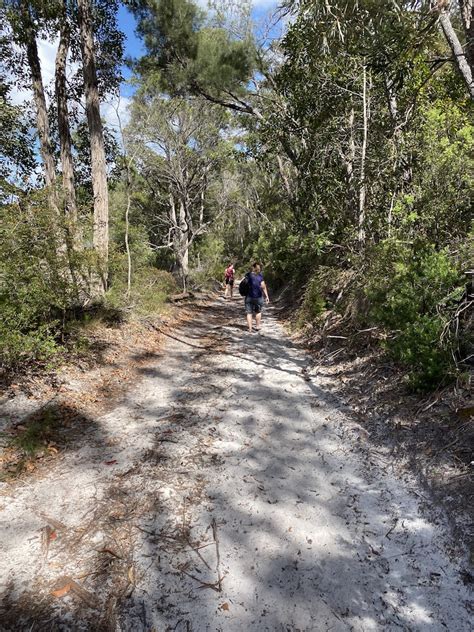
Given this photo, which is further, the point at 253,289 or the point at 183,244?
the point at 183,244

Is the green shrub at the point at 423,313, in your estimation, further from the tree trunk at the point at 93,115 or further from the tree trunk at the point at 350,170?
the tree trunk at the point at 93,115

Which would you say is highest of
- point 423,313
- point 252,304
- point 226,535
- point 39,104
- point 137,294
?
point 39,104

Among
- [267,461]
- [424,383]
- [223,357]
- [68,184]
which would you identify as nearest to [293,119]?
[68,184]

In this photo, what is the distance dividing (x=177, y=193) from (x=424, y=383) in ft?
62.2

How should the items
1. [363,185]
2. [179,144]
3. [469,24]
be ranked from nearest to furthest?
[469,24]
[363,185]
[179,144]

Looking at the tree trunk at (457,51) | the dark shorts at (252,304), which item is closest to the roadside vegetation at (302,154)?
the tree trunk at (457,51)

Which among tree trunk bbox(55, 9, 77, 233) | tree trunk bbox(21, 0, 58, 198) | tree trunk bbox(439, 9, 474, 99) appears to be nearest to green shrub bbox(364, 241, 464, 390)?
tree trunk bbox(439, 9, 474, 99)

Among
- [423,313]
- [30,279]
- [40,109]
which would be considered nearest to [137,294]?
[30,279]

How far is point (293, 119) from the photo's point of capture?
1209cm

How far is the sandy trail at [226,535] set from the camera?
2.48 meters

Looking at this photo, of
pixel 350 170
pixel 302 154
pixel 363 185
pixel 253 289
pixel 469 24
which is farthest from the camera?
pixel 302 154

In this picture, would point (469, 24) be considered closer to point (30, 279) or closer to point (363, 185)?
point (363, 185)

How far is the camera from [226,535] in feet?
10.2

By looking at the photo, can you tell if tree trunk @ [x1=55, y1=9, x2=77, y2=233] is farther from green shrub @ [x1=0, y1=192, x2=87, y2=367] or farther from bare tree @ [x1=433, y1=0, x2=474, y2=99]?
bare tree @ [x1=433, y1=0, x2=474, y2=99]
